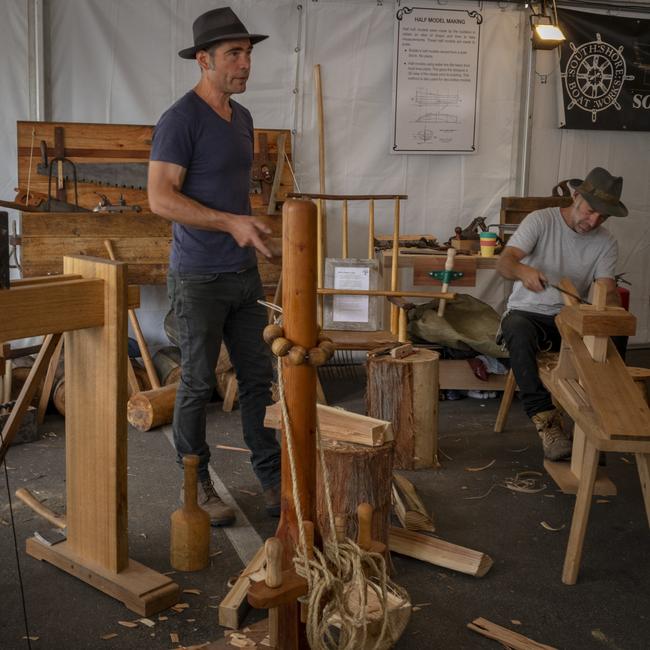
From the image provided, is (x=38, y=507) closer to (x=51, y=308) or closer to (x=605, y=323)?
(x=51, y=308)

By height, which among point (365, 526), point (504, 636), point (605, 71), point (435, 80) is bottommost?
point (504, 636)

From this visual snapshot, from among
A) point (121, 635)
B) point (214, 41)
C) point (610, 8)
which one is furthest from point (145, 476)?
point (610, 8)

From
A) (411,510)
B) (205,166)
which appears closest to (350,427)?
(411,510)

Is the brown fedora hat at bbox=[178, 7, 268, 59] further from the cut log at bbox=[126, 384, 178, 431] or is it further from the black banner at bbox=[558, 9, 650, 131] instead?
the black banner at bbox=[558, 9, 650, 131]

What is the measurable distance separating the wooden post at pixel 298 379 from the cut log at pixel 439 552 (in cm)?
113

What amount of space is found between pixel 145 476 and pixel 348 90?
125 inches

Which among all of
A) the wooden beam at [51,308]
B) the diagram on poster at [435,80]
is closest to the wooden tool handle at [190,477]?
the wooden beam at [51,308]

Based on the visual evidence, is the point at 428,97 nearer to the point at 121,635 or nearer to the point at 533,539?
the point at 533,539

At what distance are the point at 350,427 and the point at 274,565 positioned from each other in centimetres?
132

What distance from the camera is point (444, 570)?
2.80m

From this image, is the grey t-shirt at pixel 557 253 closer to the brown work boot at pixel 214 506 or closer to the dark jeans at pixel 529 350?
the dark jeans at pixel 529 350

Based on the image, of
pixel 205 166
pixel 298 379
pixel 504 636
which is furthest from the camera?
pixel 205 166

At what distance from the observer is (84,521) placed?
2.62 m

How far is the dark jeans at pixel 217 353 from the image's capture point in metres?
2.97
